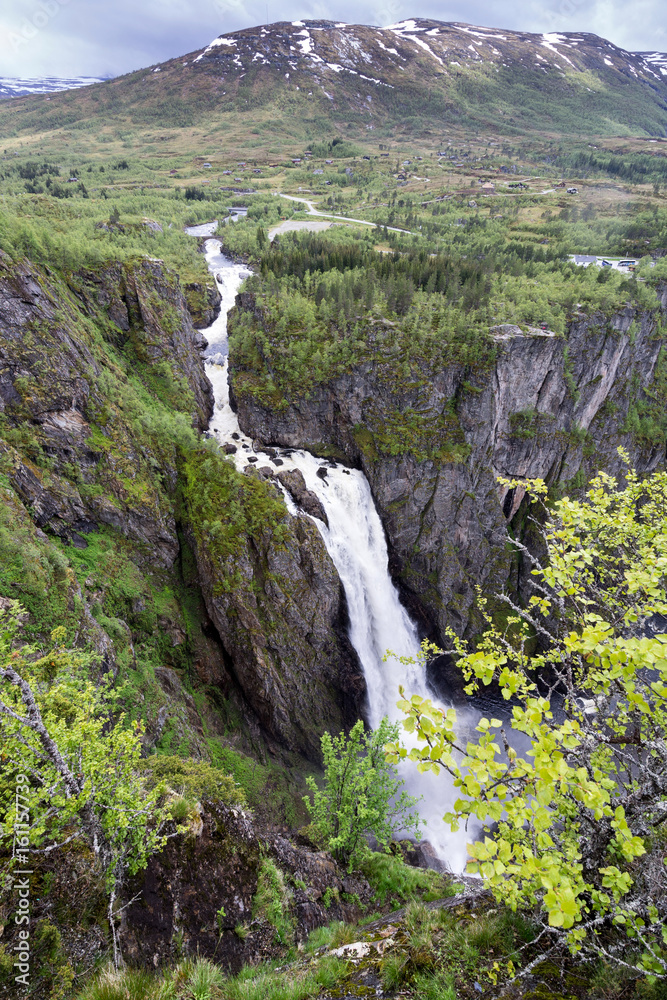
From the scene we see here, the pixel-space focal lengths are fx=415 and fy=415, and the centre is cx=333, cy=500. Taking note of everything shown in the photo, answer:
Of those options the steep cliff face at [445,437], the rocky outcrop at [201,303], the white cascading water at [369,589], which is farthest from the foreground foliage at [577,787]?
the rocky outcrop at [201,303]

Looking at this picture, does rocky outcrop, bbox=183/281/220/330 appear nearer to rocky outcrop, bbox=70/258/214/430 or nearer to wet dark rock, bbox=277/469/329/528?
rocky outcrop, bbox=70/258/214/430

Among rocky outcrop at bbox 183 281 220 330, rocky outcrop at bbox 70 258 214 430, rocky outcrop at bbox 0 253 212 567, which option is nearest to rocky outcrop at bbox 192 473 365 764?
rocky outcrop at bbox 0 253 212 567

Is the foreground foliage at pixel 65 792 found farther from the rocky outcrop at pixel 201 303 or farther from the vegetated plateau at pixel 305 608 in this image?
the rocky outcrop at pixel 201 303

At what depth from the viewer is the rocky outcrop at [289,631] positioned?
29531mm

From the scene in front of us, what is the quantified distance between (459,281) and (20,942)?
57.2 metres

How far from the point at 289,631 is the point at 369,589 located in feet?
28.6

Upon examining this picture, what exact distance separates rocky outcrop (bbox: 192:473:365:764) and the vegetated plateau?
0.71 feet

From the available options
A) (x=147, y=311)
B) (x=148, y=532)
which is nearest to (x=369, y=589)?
(x=148, y=532)

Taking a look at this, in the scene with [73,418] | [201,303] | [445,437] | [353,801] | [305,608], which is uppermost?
[201,303]

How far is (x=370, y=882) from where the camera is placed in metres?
16.7

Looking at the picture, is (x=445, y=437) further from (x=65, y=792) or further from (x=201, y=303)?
(x=65, y=792)

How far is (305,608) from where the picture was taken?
106ft

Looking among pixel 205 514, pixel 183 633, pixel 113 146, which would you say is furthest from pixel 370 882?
pixel 113 146

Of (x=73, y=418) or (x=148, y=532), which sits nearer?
(x=73, y=418)
